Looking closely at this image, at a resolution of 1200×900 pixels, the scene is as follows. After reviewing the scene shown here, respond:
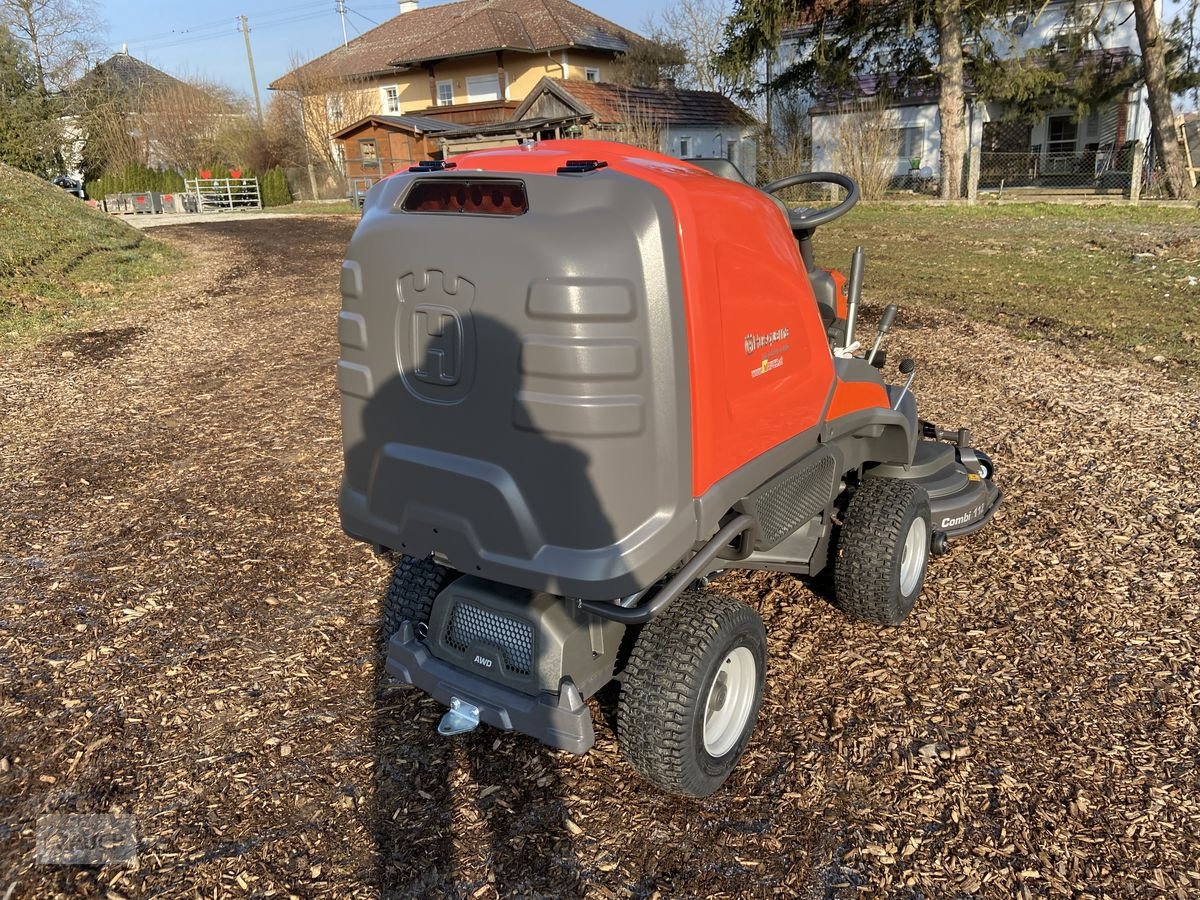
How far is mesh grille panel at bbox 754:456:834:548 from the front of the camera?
256 centimetres

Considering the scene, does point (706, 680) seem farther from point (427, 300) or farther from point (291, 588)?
point (291, 588)

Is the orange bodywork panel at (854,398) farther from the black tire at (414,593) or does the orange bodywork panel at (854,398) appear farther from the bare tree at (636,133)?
the bare tree at (636,133)

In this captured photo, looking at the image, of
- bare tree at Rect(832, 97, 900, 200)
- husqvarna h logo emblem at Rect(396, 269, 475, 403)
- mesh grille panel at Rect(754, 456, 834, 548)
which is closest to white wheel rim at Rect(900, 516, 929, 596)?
mesh grille panel at Rect(754, 456, 834, 548)

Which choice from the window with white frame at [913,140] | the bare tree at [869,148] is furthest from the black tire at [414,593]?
the window with white frame at [913,140]

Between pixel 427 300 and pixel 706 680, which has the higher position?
pixel 427 300

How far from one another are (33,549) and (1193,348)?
801 cm

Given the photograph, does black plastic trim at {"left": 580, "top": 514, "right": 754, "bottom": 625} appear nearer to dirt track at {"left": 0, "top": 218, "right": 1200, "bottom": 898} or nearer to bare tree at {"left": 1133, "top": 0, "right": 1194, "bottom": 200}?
dirt track at {"left": 0, "top": 218, "right": 1200, "bottom": 898}

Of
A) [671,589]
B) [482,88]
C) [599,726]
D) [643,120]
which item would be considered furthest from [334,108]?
[671,589]

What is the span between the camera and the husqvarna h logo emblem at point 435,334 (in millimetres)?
2158

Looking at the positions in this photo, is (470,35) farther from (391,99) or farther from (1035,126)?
(1035,126)

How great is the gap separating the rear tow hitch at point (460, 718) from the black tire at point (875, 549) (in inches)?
58.7

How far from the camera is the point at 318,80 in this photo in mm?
38031

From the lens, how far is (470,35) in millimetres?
36156

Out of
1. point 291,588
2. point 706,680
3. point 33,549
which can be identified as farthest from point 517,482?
point 33,549
